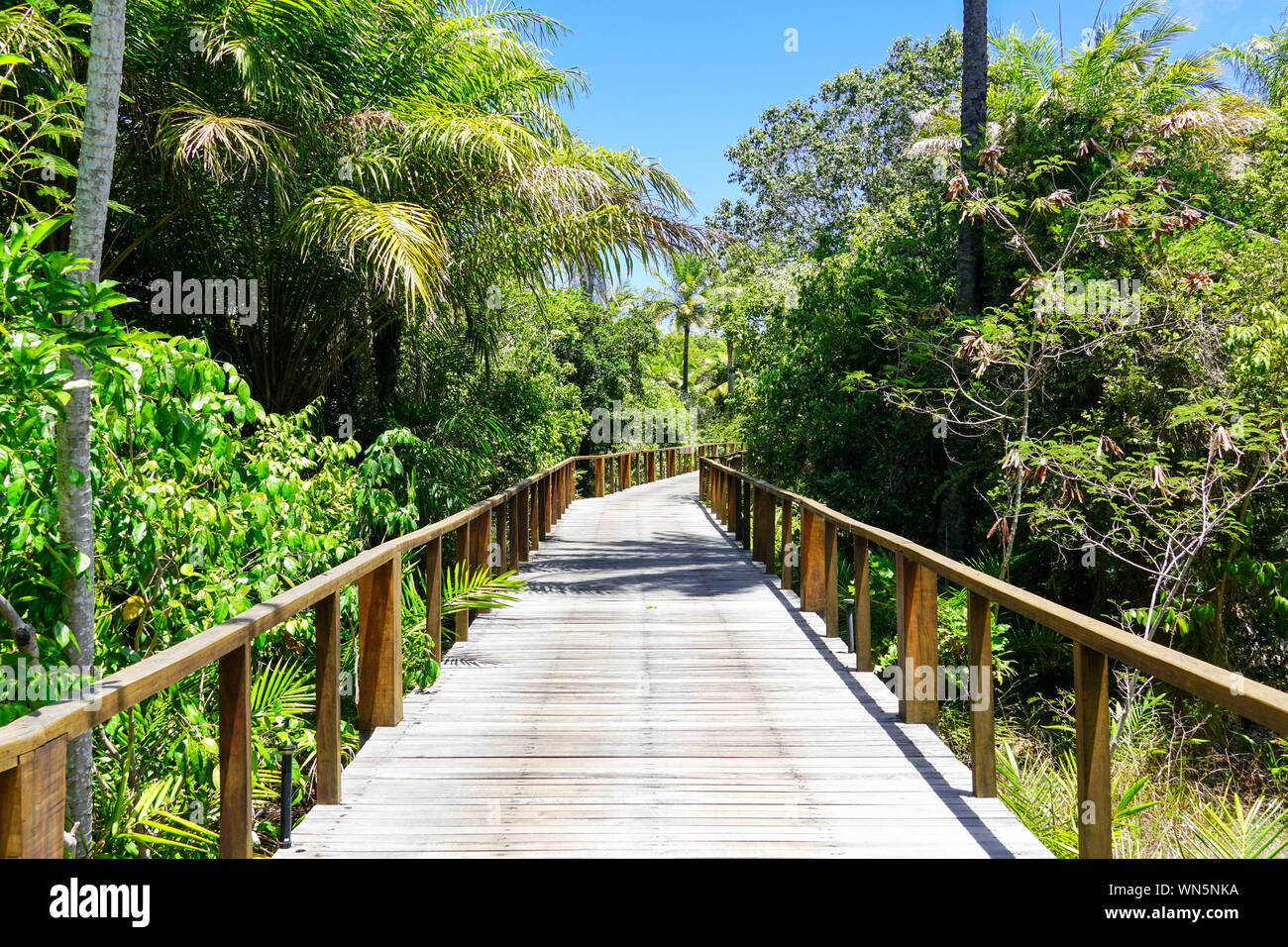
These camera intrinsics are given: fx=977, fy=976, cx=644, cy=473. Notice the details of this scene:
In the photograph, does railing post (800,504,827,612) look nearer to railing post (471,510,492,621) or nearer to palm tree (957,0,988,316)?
railing post (471,510,492,621)

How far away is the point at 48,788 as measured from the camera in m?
1.85

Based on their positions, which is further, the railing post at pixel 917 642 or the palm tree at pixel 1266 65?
the palm tree at pixel 1266 65

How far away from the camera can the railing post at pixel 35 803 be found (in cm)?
175

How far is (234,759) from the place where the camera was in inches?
108

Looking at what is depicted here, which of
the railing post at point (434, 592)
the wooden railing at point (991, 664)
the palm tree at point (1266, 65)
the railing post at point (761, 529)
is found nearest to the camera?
the wooden railing at point (991, 664)

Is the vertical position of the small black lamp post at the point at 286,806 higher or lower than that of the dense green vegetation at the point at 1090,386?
lower

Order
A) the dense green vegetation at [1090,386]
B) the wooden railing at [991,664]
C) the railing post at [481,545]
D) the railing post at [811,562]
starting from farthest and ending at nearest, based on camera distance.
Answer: the dense green vegetation at [1090,386], the railing post at [481,545], the railing post at [811,562], the wooden railing at [991,664]

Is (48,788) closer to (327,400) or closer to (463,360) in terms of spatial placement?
(327,400)

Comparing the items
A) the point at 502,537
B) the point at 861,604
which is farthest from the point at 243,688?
the point at 502,537

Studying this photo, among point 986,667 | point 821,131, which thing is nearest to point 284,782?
point 986,667

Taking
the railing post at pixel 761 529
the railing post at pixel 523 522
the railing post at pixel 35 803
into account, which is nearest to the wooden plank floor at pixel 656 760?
the railing post at pixel 35 803

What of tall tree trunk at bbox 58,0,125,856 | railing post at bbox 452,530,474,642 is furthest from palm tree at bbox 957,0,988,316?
tall tree trunk at bbox 58,0,125,856

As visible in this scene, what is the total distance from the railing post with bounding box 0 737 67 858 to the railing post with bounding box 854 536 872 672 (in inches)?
162

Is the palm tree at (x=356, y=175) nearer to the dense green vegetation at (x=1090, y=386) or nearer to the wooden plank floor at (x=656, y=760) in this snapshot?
the wooden plank floor at (x=656, y=760)
